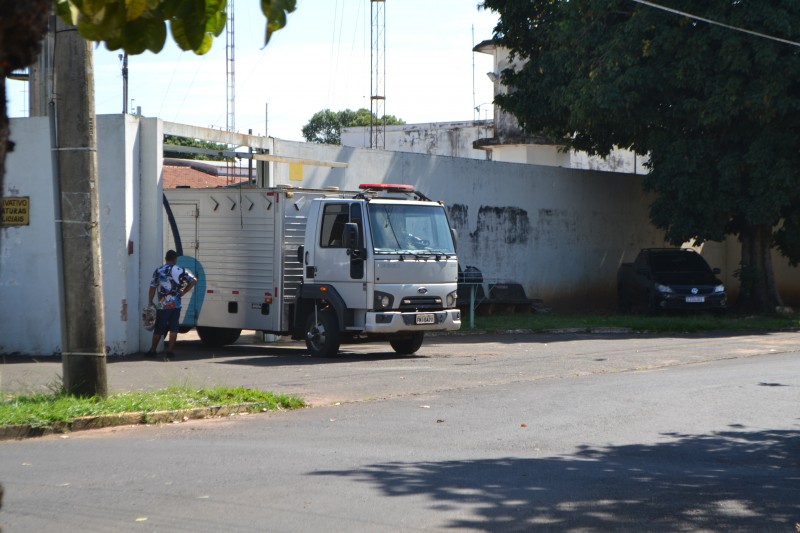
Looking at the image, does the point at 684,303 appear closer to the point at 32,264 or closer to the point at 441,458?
the point at 32,264

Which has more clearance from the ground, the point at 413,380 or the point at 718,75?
the point at 718,75

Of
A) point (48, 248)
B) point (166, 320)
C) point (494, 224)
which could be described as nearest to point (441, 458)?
point (166, 320)

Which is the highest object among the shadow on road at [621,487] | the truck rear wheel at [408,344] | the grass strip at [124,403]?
the truck rear wheel at [408,344]

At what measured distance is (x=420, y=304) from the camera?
54.0 feet

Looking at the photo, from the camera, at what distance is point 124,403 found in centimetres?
1064

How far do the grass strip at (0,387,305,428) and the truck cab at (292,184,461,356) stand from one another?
14.6ft

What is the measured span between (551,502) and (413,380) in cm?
714

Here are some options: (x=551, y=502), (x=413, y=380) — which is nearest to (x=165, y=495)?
(x=551, y=502)

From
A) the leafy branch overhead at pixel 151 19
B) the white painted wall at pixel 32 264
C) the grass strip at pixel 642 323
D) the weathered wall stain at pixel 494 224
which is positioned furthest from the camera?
the weathered wall stain at pixel 494 224

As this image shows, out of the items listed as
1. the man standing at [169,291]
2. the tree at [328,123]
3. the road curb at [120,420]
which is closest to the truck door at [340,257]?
the man standing at [169,291]

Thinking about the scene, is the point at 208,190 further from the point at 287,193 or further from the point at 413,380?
the point at 413,380

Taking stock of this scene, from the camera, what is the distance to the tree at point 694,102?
23.5 meters

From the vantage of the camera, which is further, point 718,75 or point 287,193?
point 718,75

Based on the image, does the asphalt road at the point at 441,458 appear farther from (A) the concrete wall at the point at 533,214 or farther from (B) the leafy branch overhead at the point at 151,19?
(A) the concrete wall at the point at 533,214
